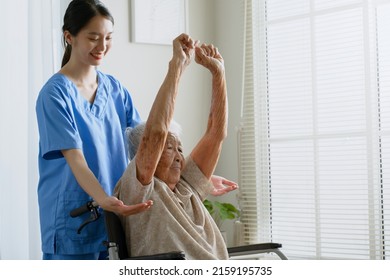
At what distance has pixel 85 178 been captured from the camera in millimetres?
2072

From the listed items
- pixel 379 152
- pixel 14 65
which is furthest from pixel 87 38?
pixel 379 152

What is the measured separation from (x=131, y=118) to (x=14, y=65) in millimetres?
768

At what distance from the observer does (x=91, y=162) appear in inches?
89.4

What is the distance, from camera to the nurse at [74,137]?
2.17 m

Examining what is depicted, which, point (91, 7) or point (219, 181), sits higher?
point (91, 7)

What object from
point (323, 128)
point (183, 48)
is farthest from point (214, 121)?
point (323, 128)

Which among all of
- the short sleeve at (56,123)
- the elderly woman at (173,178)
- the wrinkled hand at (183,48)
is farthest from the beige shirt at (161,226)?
the wrinkled hand at (183,48)

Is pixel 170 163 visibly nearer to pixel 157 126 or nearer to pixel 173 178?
pixel 173 178

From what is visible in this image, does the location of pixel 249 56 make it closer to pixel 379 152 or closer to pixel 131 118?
pixel 379 152

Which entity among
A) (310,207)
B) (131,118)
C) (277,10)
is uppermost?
(277,10)

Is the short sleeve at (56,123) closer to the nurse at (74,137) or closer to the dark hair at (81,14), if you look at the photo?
the nurse at (74,137)

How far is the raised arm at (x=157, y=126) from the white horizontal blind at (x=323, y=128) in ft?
5.95
